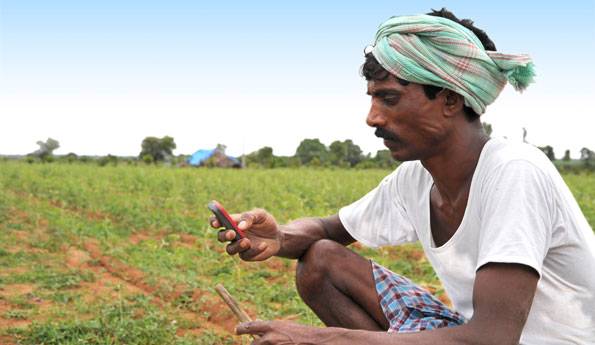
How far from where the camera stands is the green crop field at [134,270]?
3.72 meters

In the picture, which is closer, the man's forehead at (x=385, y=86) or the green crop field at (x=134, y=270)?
the man's forehead at (x=385, y=86)

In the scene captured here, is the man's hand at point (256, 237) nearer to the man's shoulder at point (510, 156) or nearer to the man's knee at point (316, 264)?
the man's knee at point (316, 264)

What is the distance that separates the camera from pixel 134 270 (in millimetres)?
5457

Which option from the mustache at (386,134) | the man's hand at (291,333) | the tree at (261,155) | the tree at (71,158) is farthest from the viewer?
the tree at (261,155)

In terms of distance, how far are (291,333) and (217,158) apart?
3344 centimetres

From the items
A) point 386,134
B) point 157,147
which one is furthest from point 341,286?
point 157,147

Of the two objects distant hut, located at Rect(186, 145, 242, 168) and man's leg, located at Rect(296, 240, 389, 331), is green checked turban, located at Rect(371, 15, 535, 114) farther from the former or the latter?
distant hut, located at Rect(186, 145, 242, 168)

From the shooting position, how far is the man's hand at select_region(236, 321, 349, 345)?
6.05 feet

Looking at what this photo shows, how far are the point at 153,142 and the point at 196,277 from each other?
3832cm

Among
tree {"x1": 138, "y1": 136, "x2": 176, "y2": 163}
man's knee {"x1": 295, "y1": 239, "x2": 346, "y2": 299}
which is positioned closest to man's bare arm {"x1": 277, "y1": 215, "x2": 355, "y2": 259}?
→ man's knee {"x1": 295, "y1": 239, "x2": 346, "y2": 299}

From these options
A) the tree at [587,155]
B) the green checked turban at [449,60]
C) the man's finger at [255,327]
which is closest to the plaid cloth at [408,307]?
the man's finger at [255,327]

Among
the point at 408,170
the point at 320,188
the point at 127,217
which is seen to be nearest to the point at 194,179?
the point at 320,188

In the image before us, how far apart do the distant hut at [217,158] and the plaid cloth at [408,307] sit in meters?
31.5

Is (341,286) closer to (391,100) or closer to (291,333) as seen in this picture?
(291,333)
